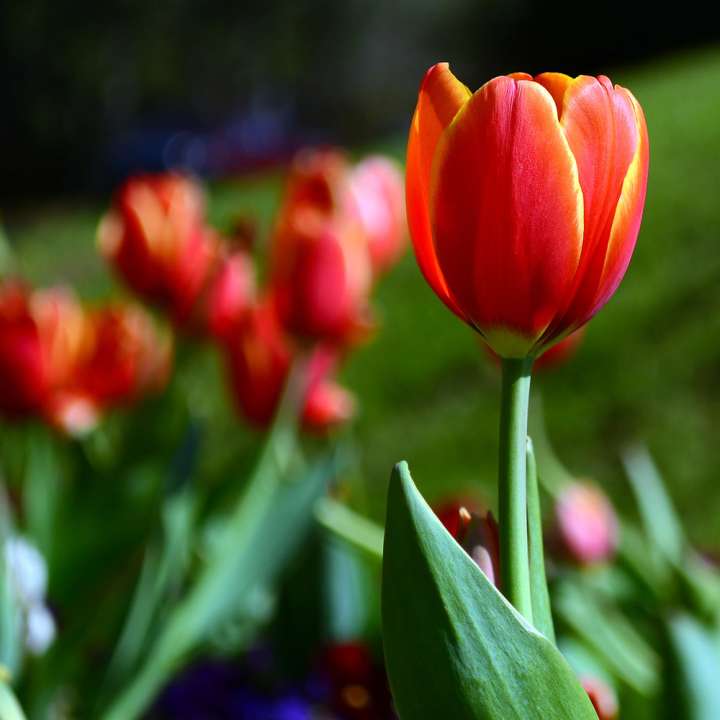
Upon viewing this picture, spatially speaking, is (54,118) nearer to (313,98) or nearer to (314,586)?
(313,98)

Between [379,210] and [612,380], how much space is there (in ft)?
5.86

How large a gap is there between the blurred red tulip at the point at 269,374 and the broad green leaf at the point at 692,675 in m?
0.47

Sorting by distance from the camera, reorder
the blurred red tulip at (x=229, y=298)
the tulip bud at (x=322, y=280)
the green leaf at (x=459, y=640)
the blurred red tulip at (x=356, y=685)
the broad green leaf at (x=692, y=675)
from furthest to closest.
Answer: the blurred red tulip at (x=229, y=298), the tulip bud at (x=322, y=280), the blurred red tulip at (x=356, y=685), the broad green leaf at (x=692, y=675), the green leaf at (x=459, y=640)

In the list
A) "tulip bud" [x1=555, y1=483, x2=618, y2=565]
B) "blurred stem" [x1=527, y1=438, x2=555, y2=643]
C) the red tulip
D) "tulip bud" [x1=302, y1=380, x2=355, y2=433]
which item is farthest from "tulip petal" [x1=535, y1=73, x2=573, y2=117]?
"tulip bud" [x1=302, y1=380, x2=355, y2=433]

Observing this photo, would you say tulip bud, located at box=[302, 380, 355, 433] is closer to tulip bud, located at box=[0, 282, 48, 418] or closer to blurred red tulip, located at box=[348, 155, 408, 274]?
blurred red tulip, located at box=[348, 155, 408, 274]

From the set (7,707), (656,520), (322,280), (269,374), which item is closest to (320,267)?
(322,280)

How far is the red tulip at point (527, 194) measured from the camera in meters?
0.39

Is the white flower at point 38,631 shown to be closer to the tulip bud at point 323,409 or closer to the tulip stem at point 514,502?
the tulip bud at point 323,409

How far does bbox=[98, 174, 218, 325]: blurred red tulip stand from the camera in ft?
3.59

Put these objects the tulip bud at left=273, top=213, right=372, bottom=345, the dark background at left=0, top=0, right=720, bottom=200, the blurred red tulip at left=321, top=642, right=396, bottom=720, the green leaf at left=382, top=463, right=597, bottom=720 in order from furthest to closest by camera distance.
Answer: the dark background at left=0, top=0, right=720, bottom=200 → the tulip bud at left=273, top=213, right=372, bottom=345 → the blurred red tulip at left=321, top=642, right=396, bottom=720 → the green leaf at left=382, top=463, right=597, bottom=720

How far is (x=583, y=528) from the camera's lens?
962mm

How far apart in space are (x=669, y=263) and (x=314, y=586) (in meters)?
2.45

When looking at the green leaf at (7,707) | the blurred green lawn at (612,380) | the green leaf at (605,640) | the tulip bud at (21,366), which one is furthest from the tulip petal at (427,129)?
the blurred green lawn at (612,380)

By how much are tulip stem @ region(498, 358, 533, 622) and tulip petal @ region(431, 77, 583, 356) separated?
24 millimetres
